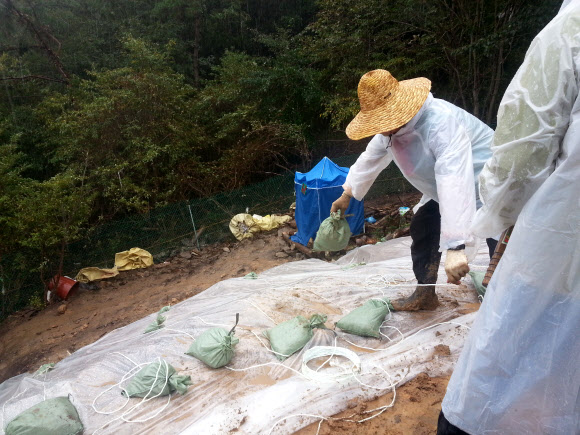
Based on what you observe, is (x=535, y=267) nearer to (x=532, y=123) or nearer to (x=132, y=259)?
(x=532, y=123)

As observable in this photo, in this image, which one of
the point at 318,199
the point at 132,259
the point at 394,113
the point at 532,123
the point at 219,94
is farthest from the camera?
the point at 219,94

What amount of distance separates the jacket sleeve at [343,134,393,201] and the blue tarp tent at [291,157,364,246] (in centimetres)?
327

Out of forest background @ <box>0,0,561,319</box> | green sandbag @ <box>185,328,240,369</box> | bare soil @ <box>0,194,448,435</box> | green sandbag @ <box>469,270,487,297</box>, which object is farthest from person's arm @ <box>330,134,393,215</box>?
forest background @ <box>0,0,561,319</box>

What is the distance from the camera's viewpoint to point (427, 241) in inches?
103

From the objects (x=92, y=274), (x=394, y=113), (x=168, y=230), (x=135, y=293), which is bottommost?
(x=135, y=293)

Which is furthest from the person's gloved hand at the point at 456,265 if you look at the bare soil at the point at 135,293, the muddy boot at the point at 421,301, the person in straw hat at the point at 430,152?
the bare soil at the point at 135,293

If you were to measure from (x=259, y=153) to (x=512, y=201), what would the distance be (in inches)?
342

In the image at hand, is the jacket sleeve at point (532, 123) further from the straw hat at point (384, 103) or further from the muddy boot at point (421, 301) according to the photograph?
the muddy boot at point (421, 301)

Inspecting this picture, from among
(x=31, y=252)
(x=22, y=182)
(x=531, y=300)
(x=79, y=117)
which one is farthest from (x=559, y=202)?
(x=79, y=117)

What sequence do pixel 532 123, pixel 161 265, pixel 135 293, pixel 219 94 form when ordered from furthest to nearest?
pixel 219 94 → pixel 161 265 → pixel 135 293 → pixel 532 123

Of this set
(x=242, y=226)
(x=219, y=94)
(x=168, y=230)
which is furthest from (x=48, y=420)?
(x=219, y=94)

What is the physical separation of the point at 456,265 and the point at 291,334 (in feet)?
3.62

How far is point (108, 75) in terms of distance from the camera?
941 centimetres

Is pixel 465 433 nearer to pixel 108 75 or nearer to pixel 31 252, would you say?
pixel 31 252
